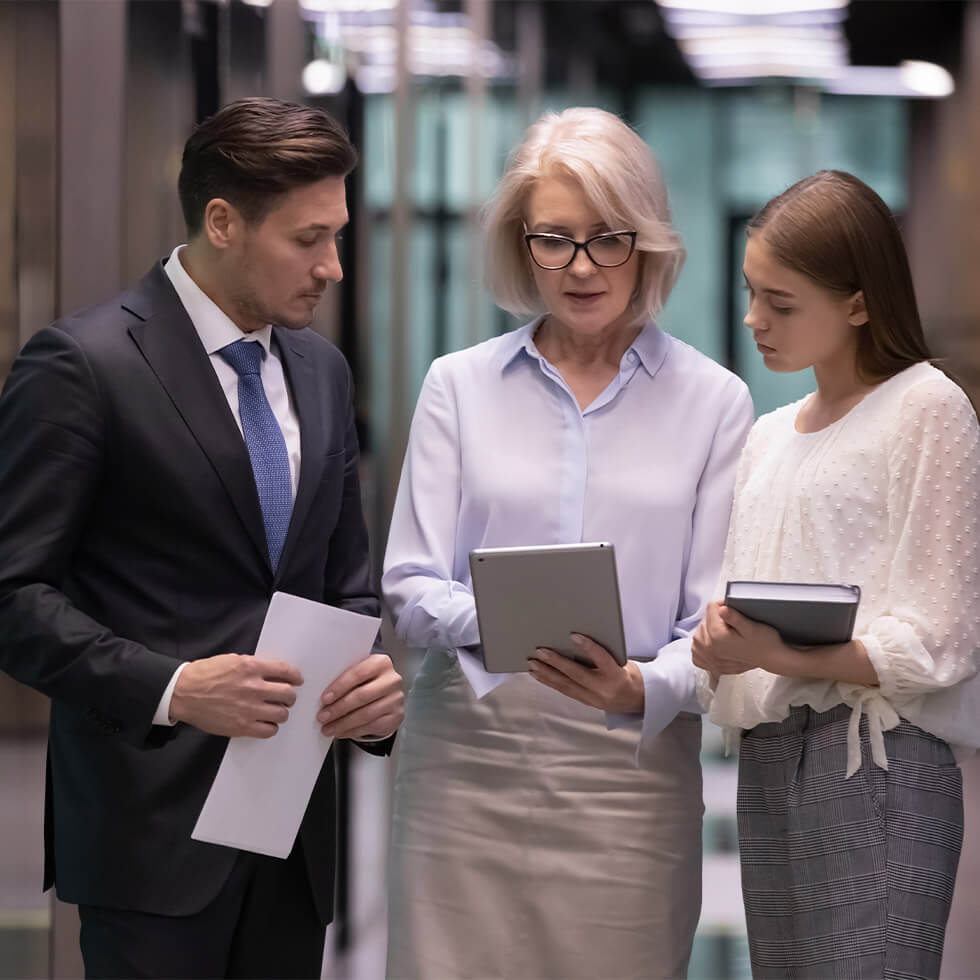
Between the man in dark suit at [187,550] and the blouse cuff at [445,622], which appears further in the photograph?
the blouse cuff at [445,622]

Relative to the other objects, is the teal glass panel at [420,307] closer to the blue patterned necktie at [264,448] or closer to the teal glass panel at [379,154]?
the teal glass panel at [379,154]

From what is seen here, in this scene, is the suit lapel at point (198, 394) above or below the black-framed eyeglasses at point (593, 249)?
below

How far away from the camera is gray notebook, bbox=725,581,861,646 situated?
1.88 meters

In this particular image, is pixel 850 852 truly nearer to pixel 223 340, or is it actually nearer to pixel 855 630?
pixel 855 630

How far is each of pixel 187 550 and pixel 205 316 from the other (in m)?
0.38

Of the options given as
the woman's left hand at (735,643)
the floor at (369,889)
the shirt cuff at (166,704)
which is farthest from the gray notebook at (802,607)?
the floor at (369,889)

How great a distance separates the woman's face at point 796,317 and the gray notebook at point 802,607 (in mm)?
384

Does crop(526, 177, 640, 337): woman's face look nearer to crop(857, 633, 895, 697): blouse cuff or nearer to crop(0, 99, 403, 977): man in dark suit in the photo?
crop(0, 99, 403, 977): man in dark suit

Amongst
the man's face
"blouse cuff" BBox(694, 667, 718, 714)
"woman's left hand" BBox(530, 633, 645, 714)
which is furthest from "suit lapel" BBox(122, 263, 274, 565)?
A: "blouse cuff" BBox(694, 667, 718, 714)

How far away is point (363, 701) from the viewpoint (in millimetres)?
2111

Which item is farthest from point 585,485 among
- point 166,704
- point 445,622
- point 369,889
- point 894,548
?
point 369,889

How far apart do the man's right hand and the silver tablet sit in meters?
0.33

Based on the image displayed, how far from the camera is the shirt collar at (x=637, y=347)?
2.51m

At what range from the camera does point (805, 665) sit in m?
2.00
